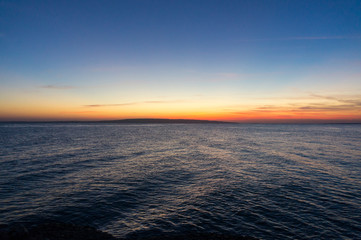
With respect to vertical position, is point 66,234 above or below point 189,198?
above

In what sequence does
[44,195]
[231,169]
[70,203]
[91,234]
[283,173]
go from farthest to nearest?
[231,169]
[283,173]
[44,195]
[70,203]
[91,234]

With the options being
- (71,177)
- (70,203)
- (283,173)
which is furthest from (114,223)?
(283,173)

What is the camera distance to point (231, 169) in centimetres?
2928

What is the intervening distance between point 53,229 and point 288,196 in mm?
18490

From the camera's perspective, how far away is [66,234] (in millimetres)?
10922

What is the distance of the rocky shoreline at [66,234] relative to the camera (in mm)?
10008

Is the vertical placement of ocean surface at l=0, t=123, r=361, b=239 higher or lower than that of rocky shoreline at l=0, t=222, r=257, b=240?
lower

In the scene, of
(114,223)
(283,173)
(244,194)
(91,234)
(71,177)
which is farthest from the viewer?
(283,173)

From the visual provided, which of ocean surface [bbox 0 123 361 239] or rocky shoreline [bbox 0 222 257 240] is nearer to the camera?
rocky shoreline [bbox 0 222 257 240]

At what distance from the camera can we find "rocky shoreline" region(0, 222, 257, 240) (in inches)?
394

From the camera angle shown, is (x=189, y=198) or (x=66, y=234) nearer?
(x=66, y=234)

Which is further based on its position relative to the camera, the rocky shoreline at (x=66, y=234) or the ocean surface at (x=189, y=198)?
the ocean surface at (x=189, y=198)

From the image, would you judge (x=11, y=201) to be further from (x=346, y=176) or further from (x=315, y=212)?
(x=346, y=176)

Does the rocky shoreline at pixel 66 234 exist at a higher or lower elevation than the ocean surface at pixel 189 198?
higher
